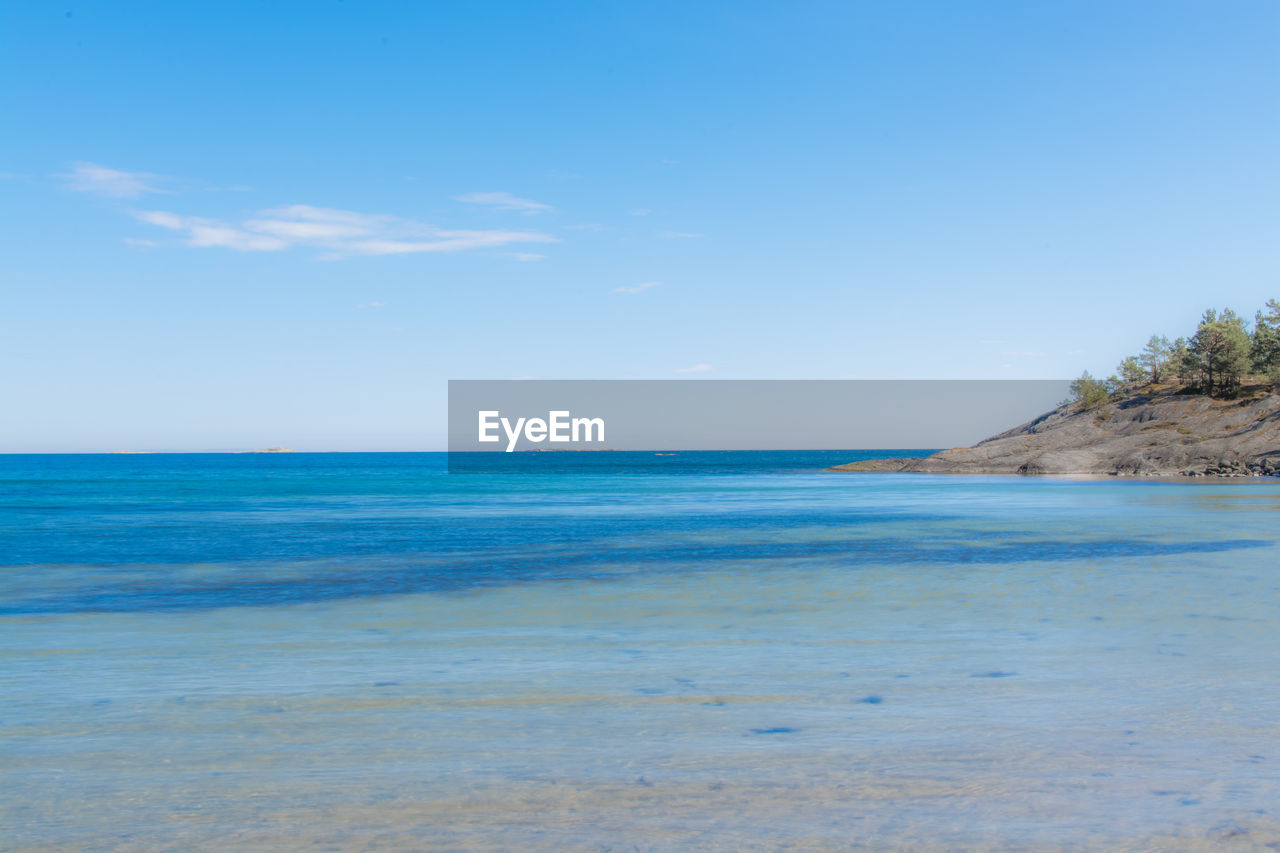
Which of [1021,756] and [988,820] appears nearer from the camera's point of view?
[988,820]

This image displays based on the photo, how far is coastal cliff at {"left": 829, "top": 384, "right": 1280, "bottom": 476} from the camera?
7375cm

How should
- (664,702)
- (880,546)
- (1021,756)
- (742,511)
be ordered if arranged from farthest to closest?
(742,511) < (880,546) < (664,702) < (1021,756)

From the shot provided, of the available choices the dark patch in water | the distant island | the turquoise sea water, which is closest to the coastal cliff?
the distant island

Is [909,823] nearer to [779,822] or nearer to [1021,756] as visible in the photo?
[779,822]

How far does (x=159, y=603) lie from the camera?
17.4 m

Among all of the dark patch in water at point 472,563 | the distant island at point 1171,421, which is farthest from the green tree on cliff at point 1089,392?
the dark patch in water at point 472,563

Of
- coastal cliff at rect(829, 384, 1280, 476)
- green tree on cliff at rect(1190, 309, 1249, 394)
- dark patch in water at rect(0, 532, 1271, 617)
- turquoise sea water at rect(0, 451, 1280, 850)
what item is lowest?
dark patch in water at rect(0, 532, 1271, 617)

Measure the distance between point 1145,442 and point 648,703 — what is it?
87.9 meters

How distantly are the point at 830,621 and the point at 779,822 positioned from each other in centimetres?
875

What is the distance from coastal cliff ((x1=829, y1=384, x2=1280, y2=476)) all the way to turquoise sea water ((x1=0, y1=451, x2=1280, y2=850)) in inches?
2305

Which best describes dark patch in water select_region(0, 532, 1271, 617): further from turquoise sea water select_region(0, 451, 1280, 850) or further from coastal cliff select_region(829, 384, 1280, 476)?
coastal cliff select_region(829, 384, 1280, 476)

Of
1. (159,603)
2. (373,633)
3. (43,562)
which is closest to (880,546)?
(373,633)

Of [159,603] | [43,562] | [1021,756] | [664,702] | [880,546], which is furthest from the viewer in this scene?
[880,546]

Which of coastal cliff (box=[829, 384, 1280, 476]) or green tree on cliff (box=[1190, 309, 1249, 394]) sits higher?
green tree on cliff (box=[1190, 309, 1249, 394])
